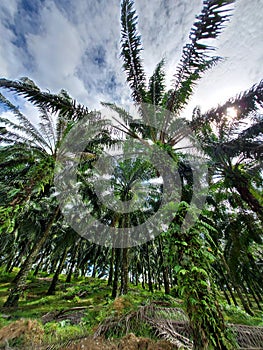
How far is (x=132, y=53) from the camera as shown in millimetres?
5719

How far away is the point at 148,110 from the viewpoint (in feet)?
20.7

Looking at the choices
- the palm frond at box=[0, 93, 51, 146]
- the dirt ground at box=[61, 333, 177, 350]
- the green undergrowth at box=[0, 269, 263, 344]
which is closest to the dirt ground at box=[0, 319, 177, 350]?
the dirt ground at box=[61, 333, 177, 350]

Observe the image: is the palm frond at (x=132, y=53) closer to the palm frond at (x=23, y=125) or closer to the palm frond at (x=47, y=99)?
the palm frond at (x=47, y=99)

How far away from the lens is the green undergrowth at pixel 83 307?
2.87 metres

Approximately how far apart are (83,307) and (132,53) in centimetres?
908

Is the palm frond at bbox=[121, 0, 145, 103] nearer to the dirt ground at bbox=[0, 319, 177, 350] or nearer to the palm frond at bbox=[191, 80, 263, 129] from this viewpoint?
the palm frond at bbox=[191, 80, 263, 129]

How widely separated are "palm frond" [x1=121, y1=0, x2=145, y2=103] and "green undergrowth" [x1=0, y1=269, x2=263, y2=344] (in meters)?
6.08

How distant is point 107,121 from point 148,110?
1612 millimetres

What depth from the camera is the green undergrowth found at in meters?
2.87

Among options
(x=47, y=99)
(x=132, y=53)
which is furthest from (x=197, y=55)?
(x=47, y=99)

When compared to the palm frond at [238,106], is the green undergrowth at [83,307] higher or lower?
lower

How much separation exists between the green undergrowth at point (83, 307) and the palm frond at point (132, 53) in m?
6.08

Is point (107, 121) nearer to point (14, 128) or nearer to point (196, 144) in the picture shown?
point (196, 144)

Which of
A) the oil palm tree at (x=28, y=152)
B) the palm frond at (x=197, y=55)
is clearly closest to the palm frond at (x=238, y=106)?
the palm frond at (x=197, y=55)
